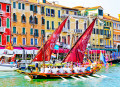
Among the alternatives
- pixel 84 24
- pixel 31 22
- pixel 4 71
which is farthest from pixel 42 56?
pixel 84 24

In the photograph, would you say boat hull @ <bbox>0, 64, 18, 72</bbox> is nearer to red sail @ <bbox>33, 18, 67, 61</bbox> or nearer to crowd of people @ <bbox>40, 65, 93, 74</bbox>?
crowd of people @ <bbox>40, 65, 93, 74</bbox>

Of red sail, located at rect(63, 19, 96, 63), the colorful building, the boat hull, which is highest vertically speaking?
the colorful building

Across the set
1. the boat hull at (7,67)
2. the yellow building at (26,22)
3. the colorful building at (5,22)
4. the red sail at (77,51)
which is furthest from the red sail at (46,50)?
the yellow building at (26,22)

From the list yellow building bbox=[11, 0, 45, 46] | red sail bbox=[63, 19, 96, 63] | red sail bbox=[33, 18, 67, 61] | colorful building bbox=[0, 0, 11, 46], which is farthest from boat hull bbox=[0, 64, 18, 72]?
red sail bbox=[63, 19, 96, 63]

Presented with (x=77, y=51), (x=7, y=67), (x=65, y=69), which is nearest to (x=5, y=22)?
(x=7, y=67)

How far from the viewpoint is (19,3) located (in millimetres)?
63625

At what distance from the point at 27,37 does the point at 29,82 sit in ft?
91.9

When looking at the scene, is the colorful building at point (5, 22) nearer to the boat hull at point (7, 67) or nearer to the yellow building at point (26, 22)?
the yellow building at point (26, 22)

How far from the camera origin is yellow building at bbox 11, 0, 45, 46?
206 ft

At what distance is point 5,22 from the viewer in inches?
2389

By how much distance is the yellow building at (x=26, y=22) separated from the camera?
6277cm

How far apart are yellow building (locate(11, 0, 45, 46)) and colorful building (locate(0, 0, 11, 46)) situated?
3.52ft

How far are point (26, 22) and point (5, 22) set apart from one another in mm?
5917

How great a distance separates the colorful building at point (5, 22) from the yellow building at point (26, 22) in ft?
3.52
